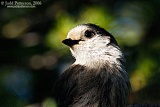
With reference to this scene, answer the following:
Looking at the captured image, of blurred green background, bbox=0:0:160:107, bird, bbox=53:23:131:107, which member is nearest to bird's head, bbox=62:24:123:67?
bird, bbox=53:23:131:107

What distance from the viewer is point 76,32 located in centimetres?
354

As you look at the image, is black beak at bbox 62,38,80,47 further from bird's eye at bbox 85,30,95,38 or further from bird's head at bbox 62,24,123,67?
bird's eye at bbox 85,30,95,38

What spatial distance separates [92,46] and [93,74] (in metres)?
0.45

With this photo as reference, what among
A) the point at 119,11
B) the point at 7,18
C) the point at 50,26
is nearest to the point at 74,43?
the point at 50,26

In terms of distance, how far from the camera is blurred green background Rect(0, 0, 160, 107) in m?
2.83

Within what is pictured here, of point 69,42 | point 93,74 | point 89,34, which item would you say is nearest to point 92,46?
point 89,34

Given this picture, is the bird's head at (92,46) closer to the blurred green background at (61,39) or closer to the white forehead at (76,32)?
the white forehead at (76,32)

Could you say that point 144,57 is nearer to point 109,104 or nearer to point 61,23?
point 109,104

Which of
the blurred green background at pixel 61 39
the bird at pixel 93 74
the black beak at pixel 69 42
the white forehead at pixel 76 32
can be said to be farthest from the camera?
the white forehead at pixel 76 32

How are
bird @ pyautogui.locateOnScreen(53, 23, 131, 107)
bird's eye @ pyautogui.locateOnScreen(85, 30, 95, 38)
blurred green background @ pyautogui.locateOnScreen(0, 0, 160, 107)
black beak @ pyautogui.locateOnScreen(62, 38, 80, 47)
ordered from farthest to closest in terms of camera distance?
1. bird's eye @ pyautogui.locateOnScreen(85, 30, 95, 38)
2. black beak @ pyautogui.locateOnScreen(62, 38, 80, 47)
3. bird @ pyautogui.locateOnScreen(53, 23, 131, 107)
4. blurred green background @ pyautogui.locateOnScreen(0, 0, 160, 107)

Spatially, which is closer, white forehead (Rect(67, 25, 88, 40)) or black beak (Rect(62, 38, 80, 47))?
black beak (Rect(62, 38, 80, 47))

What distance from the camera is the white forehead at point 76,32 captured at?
11.3 feet

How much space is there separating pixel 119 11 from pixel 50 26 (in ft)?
2.32

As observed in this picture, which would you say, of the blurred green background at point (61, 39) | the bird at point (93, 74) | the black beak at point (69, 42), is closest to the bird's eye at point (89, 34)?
the bird at point (93, 74)
